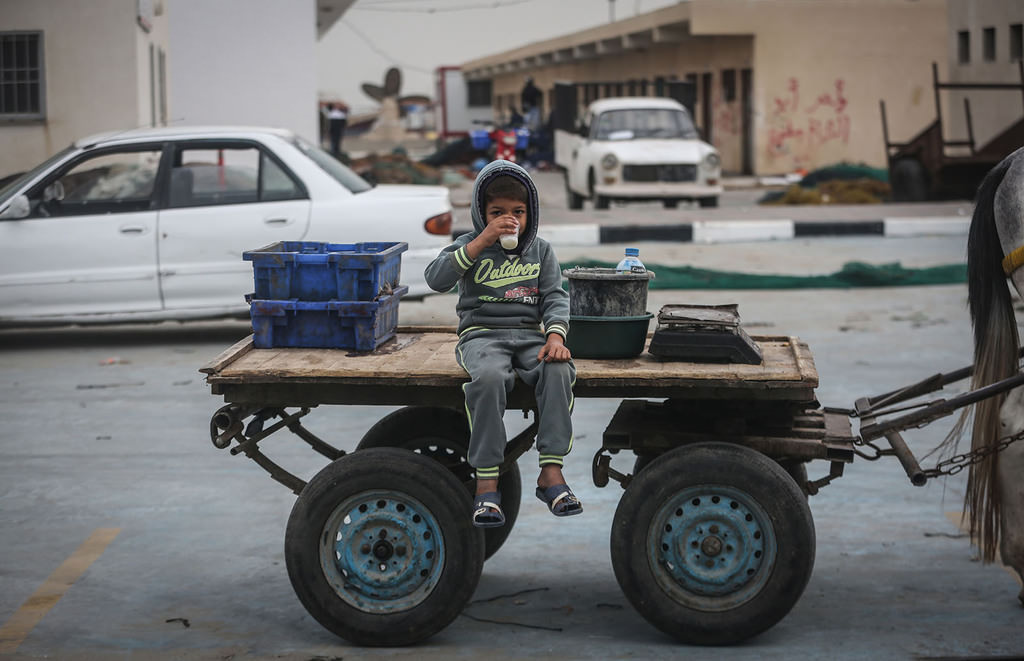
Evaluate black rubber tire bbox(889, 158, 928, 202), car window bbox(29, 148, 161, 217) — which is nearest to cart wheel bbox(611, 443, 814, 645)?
car window bbox(29, 148, 161, 217)

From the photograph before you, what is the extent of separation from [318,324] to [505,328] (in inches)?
26.1

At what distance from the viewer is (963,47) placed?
25547 mm

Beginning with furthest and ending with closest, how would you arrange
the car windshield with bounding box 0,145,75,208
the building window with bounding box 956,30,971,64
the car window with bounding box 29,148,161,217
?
the building window with bounding box 956,30,971,64 → the car window with bounding box 29,148,161,217 → the car windshield with bounding box 0,145,75,208

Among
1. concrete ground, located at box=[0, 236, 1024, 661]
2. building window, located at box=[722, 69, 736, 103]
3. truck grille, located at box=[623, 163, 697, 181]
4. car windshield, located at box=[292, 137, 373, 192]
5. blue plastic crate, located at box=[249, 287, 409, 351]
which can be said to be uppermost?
building window, located at box=[722, 69, 736, 103]

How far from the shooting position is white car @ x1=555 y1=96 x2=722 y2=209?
2070 cm

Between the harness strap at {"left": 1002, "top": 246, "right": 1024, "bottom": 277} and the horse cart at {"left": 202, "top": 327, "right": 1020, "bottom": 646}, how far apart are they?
1.67 ft

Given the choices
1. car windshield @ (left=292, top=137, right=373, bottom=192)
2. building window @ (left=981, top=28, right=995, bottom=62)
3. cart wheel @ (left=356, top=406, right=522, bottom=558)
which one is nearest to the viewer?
A: cart wheel @ (left=356, top=406, right=522, bottom=558)

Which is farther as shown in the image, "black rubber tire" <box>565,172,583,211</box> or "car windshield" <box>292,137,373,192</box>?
"black rubber tire" <box>565,172,583,211</box>

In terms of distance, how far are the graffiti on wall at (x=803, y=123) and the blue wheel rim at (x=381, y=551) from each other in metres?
30.0

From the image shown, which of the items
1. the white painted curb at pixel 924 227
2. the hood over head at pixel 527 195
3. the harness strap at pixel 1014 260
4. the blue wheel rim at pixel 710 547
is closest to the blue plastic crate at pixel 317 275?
the hood over head at pixel 527 195

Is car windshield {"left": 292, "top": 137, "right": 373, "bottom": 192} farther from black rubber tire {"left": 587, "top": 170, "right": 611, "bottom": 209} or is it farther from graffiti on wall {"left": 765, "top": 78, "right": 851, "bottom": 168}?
graffiti on wall {"left": 765, "top": 78, "right": 851, "bottom": 168}

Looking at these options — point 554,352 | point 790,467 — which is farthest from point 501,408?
point 790,467

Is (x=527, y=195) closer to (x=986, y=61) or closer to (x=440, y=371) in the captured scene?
(x=440, y=371)

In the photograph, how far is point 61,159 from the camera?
31.4 ft
